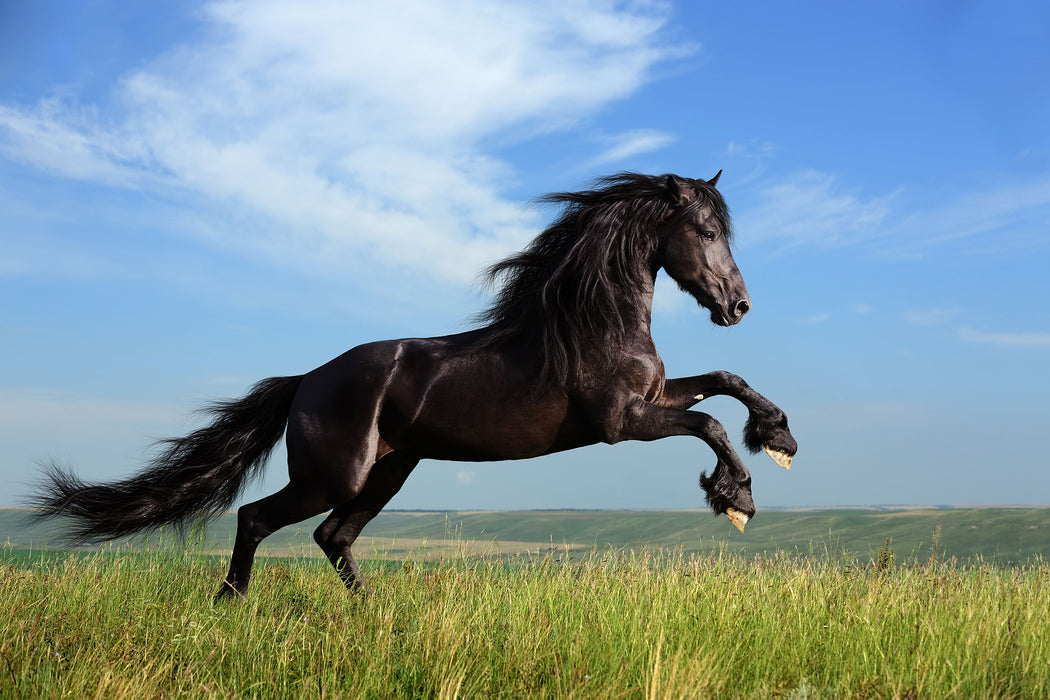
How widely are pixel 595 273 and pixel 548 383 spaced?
0.80 metres

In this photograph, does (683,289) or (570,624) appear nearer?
(570,624)

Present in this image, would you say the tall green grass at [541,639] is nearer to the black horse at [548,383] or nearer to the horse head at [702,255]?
the black horse at [548,383]

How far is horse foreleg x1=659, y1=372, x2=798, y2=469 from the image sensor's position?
5832 mm

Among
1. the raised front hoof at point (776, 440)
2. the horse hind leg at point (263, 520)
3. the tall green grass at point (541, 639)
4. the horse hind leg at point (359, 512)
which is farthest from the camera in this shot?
the horse hind leg at point (359, 512)

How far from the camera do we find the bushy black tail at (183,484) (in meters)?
6.91

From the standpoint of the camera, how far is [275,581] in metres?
7.42

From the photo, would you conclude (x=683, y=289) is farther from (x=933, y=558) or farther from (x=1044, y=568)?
(x=1044, y=568)

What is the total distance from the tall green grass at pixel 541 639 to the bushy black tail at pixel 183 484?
20.4 inches

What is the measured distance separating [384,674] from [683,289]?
3.19m

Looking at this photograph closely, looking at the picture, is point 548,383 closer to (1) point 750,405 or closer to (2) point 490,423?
(2) point 490,423

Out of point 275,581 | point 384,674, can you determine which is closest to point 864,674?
point 384,674

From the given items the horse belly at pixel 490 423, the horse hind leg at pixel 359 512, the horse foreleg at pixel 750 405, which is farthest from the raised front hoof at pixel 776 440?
the horse hind leg at pixel 359 512

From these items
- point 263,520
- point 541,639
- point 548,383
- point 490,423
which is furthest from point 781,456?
point 263,520

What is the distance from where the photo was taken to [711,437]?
17.9ft
